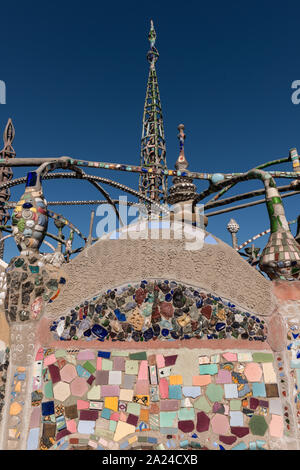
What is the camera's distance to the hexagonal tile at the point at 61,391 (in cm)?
345

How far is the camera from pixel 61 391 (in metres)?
3.47

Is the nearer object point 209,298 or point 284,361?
point 284,361

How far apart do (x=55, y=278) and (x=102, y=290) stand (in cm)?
58

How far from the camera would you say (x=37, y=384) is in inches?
138

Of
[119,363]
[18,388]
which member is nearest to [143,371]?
[119,363]

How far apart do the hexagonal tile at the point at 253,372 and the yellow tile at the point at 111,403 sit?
1338 mm

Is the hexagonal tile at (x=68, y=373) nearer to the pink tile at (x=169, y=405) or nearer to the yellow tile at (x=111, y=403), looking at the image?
the yellow tile at (x=111, y=403)

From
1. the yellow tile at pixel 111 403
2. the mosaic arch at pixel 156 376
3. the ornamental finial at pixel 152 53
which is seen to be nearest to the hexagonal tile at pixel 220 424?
the mosaic arch at pixel 156 376

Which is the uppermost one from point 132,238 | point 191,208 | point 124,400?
point 191,208

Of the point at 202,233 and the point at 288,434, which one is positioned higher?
the point at 202,233

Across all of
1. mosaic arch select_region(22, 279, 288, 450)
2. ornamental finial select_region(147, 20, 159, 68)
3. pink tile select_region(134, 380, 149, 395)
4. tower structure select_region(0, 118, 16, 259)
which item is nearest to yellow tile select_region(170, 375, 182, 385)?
mosaic arch select_region(22, 279, 288, 450)

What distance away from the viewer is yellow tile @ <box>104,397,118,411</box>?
3.38 metres
